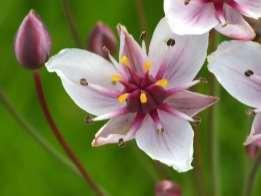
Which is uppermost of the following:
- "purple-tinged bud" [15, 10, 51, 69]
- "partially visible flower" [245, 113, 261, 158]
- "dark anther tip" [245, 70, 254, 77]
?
"purple-tinged bud" [15, 10, 51, 69]

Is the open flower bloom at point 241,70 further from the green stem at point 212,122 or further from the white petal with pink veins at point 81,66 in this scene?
the white petal with pink veins at point 81,66

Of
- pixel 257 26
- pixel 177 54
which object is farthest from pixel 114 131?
pixel 257 26

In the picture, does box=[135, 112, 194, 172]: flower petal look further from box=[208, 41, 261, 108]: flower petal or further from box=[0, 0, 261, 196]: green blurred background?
box=[0, 0, 261, 196]: green blurred background

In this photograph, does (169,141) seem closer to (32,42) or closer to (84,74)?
(84,74)

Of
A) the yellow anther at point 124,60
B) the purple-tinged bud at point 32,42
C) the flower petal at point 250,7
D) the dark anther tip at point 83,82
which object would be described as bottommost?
the flower petal at point 250,7

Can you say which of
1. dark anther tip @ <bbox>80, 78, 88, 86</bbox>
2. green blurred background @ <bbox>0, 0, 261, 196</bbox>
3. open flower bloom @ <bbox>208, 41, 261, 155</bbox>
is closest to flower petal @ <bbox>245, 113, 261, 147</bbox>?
open flower bloom @ <bbox>208, 41, 261, 155</bbox>

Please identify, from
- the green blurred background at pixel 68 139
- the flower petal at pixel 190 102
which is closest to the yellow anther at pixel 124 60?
the flower petal at pixel 190 102

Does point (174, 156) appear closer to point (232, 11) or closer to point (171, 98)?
point (171, 98)
